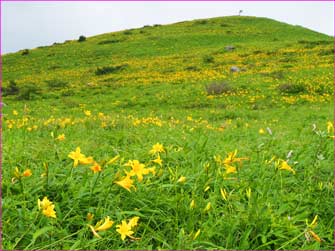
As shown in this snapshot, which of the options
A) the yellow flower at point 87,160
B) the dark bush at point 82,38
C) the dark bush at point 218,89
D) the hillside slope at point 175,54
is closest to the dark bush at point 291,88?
the dark bush at point 218,89

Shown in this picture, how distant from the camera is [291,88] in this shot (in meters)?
16.5

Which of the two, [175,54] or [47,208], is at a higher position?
[47,208]

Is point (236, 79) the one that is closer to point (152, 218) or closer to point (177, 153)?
point (177, 153)

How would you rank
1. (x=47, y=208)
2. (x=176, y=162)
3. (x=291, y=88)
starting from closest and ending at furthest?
(x=47, y=208) < (x=176, y=162) < (x=291, y=88)

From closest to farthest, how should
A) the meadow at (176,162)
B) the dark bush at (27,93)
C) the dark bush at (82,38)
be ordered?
the meadow at (176,162) < the dark bush at (27,93) < the dark bush at (82,38)

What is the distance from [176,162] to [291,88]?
45.5 ft

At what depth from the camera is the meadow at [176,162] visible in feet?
8.13

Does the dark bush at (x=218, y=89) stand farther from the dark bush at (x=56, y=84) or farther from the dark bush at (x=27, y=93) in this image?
the dark bush at (x=56, y=84)

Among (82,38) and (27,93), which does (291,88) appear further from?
(82,38)

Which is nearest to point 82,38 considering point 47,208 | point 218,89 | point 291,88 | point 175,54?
point 175,54

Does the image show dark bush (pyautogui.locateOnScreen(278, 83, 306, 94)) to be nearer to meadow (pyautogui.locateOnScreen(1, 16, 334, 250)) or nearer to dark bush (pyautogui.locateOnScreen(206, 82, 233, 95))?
meadow (pyautogui.locateOnScreen(1, 16, 334, 250))

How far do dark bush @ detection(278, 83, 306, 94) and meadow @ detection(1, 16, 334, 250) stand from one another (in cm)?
4

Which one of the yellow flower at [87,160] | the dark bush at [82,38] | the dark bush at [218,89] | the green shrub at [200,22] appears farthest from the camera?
the green shrub at [200,22]

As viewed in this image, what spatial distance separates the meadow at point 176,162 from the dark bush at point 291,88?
4 centimetres
